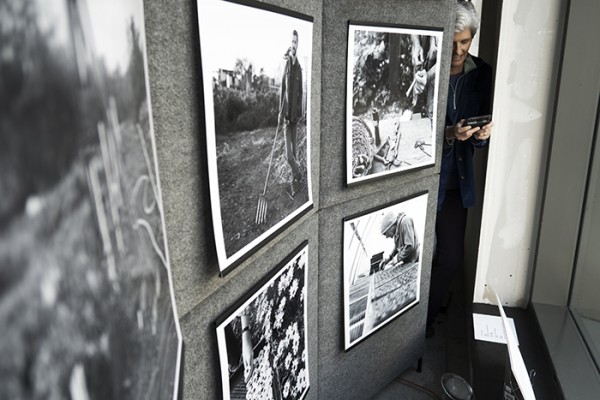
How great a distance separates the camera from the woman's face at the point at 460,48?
60.5 inches

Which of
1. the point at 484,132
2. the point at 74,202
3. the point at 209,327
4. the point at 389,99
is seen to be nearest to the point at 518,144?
the point at 484,132

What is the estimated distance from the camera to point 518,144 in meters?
1.59

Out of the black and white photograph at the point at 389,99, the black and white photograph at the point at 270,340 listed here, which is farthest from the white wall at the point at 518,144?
the black and white photograph at the point at 270,340

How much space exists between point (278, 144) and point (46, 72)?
0.53 m

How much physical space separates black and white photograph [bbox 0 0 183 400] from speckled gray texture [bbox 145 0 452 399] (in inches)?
5.0

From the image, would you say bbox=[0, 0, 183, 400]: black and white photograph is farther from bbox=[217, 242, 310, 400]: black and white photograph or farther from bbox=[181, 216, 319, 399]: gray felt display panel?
bbox=[217, 242, 310, 400]: black and white photograph

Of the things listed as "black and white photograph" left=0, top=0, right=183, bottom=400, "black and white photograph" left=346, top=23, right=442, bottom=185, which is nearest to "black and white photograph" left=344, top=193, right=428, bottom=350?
"black and white photograph" left=346, top=23, right=442, bottom=185

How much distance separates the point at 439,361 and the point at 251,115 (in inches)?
61.9

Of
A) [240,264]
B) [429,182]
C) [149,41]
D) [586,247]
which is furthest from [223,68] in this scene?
[586,247]

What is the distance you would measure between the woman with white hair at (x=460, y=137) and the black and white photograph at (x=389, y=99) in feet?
1.02

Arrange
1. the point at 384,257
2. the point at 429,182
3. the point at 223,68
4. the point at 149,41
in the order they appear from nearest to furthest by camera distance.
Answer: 1. the point at 149,41
2. the point at 223,68
3. the point at 384,257
4. the point at 429,182

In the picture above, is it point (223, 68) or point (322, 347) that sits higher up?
point (223, 68)

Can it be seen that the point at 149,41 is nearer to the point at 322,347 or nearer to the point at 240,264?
the point at 240,264

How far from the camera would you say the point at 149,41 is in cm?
45
